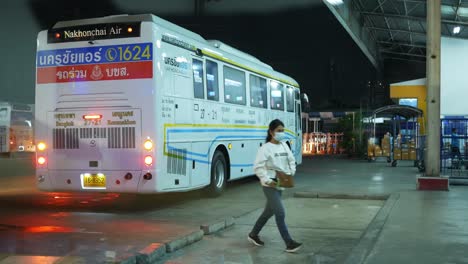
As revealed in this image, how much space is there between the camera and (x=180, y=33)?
1164 centimetres

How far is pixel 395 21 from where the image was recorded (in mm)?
29859

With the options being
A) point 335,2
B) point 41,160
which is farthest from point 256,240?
point 335,2

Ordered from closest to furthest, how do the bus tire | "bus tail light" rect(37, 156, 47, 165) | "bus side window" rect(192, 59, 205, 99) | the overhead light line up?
"bus tail light" rect(37, 156, 47, 165) < "bus side window" rect(192, 59, 205, 99) < the bus tire < the overhead light

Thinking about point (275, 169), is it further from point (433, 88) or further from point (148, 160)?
point (433, 88)

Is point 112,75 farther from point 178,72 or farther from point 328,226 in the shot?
point 328,226

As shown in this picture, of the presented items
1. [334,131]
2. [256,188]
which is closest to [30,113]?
[334,131]

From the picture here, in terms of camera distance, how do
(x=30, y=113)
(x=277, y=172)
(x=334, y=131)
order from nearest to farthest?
1. (x=277, y=172)
2. (x=30, y=113)
3. (x=334, y=131)

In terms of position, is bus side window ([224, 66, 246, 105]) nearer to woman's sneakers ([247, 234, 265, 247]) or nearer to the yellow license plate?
the yellow license plate

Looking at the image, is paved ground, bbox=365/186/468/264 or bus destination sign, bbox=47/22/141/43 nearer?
paved ground, bbox=365/186/468/264

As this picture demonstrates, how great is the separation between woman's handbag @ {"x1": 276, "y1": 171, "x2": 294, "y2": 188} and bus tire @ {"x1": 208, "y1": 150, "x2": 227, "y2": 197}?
551 cm

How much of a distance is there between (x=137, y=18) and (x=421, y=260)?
272 inches

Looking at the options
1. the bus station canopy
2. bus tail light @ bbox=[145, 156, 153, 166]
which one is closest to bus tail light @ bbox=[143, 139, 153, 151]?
bus tail light @ bbox=[145, 156, 153, 166]

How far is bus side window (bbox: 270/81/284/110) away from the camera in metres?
17.4

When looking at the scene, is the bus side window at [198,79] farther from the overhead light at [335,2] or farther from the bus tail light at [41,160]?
the overhead light at [335,2]
